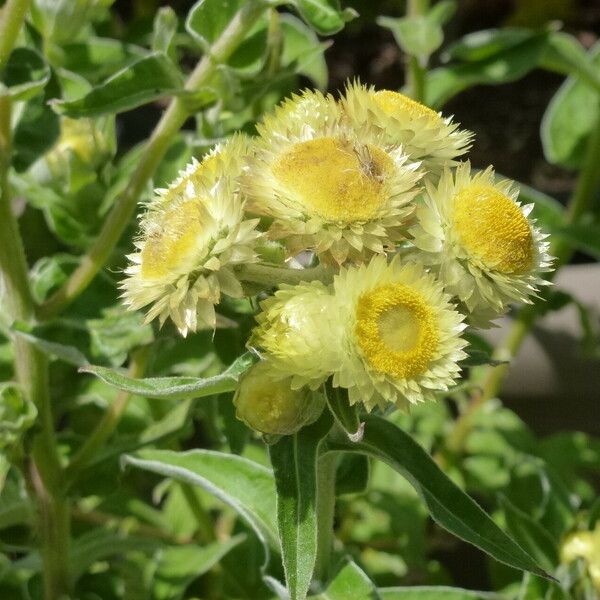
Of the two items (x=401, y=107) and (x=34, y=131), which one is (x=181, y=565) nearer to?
(x=34, y=131)

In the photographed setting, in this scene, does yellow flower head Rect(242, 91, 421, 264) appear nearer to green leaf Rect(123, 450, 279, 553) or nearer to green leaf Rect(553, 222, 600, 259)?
green leaf Rect(123, 450, 279, 553)

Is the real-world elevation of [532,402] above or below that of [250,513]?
below

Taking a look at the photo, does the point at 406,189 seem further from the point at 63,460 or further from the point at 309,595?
the point at 63,460

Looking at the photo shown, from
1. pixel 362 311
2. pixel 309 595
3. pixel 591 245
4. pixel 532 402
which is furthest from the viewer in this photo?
pixel 532 402

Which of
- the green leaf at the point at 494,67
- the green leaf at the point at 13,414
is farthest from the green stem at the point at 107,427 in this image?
the green leaf at the point at 494,67

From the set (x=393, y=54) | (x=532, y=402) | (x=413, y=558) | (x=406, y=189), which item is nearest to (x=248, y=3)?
(x=406, y=189)

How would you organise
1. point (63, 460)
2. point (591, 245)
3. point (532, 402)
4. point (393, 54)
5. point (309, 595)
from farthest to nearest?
point (393, 54)
point (532, 402)
point (591, 245)
point (63, 460)
point (309, 595)
